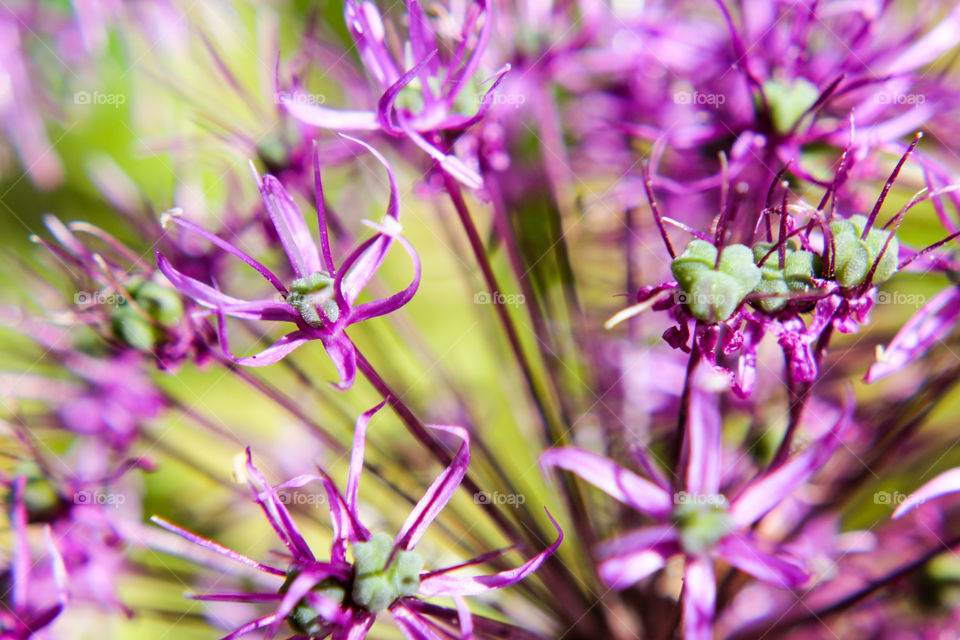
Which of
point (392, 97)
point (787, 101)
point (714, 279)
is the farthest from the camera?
point (787, 101)

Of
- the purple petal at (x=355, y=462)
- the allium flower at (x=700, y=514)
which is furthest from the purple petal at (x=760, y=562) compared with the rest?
the purple petal at (x=355, y=462)

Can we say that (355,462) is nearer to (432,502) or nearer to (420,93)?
(432,502)

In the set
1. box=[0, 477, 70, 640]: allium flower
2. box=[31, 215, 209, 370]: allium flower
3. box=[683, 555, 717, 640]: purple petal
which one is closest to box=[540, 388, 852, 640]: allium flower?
box=[683, 555, 717, 640]: purple petal

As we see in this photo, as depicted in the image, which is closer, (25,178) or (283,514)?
(283,514)

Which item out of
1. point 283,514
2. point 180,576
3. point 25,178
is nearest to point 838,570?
point 283,514

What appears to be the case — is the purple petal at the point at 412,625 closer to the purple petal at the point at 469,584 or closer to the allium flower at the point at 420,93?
the purple petal at the point at 469,584

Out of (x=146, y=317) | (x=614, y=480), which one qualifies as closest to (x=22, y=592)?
(x=146, y=317)

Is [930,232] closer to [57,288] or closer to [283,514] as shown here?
[283,514]
